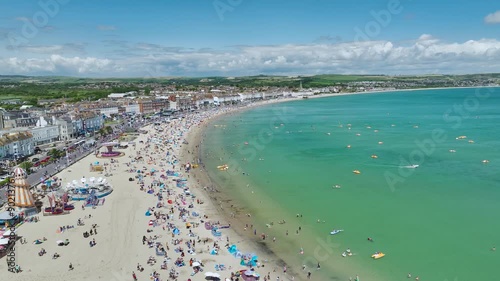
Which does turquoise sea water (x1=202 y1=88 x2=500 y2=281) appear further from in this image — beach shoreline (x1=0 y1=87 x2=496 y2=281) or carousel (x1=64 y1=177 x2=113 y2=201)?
carousel (x1=64 y1=177 x2=113 y2=201)

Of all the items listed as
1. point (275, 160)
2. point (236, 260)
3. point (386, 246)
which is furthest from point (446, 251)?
point (275, 160)

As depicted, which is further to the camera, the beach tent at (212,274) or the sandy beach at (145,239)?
the sandy beach at (145,239)

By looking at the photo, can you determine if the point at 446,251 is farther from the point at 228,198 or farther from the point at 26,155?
the point at 26,155

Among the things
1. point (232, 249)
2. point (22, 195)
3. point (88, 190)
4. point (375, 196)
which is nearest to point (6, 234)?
point (22, 195)

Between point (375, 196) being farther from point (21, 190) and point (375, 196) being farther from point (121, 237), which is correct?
point (21, 190)

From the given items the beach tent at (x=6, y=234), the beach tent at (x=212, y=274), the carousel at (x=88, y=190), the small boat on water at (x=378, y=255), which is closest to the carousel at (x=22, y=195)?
the beach tent at (x=6, y=234)

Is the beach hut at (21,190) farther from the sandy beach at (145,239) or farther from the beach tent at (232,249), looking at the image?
the beach tent at (232,249)

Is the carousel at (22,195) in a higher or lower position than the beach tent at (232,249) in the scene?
higher

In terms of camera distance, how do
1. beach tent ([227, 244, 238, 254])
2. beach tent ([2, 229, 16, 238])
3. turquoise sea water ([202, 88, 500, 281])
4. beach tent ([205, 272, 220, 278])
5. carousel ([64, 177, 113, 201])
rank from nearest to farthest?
1. beach tent ([205, 272, 220, 278])
2. turquoise sea water ([202, 88, 500, 281])
3. beach tent ([227, 244, 238, 254])
4. beach tent ([2, 229, 16, 238])
5. carousel ([64, 177, 113, 201])

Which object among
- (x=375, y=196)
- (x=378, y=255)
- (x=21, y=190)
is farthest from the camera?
(x=375, y=196)

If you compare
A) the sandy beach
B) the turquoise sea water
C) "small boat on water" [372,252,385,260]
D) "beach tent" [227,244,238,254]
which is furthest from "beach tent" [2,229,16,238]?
"small boat on water" [372,252,385,260]
